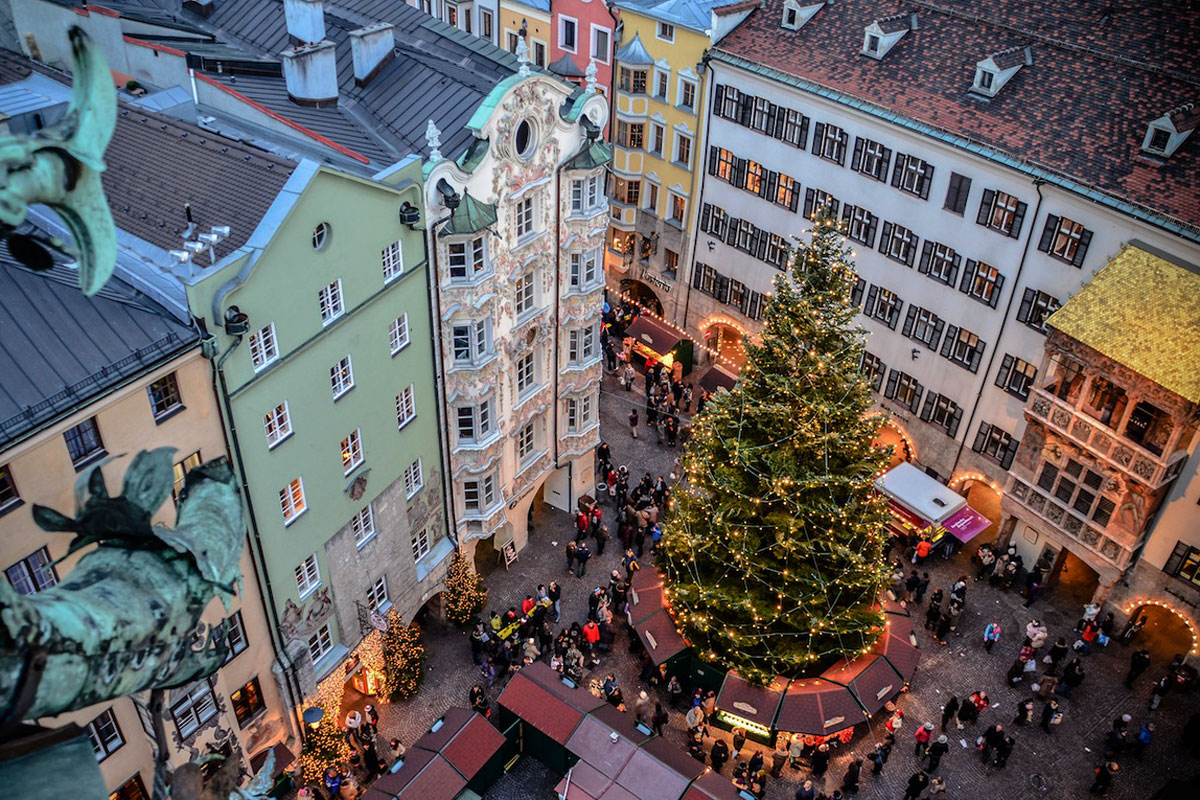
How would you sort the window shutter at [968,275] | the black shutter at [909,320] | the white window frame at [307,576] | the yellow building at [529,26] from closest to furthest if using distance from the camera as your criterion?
1. the white window frame at [307,576]
2. the window shutter at [968,275]
3. the black shutter at [909,320]
4. the yellow building at [529,26]

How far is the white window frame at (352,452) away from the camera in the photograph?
34312 millimetres

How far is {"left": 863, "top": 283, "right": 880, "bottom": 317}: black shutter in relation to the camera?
50.8 m

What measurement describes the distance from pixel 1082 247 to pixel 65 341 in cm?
3539

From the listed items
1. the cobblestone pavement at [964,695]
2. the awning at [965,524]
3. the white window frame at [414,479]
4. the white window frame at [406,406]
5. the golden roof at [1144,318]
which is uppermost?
the golden roof at [1144,318]

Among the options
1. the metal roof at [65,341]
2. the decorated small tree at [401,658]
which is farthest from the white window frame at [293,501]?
the decorated small tree at [401,658]

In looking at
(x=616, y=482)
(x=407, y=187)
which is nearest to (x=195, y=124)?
(x=407, y=187)

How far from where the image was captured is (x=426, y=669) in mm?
41781

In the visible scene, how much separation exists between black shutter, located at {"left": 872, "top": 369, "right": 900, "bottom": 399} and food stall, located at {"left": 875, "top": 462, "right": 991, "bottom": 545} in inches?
190

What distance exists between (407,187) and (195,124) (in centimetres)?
738

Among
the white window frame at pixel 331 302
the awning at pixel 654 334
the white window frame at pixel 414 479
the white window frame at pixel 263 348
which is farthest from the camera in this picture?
the awning at pixel 654 334

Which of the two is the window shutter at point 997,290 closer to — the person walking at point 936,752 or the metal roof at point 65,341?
the person walking at point 936,752

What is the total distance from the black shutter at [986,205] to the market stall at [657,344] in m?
19.1

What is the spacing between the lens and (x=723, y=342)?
205 feet

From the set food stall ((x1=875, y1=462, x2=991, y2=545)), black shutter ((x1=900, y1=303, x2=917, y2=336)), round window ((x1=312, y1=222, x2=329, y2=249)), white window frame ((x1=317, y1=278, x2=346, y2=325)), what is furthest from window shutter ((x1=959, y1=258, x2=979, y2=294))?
round window ((x1=312, y1=222, x2=329, y2=249))
